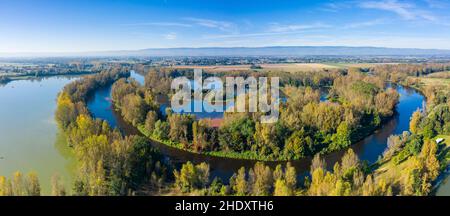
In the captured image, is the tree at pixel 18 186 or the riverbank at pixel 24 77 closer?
the tree at pixel 18 186

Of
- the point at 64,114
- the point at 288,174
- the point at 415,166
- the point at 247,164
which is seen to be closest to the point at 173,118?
the point at 247,164

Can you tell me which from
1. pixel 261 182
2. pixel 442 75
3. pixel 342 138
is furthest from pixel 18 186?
pixel 442 75

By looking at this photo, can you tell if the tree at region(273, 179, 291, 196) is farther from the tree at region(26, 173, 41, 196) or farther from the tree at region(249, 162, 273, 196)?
the tree at region(26, 173, 41, 196)

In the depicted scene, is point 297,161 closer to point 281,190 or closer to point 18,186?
point 281,190

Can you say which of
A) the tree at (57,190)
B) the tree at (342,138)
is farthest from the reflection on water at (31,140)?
the tree at (342,138)

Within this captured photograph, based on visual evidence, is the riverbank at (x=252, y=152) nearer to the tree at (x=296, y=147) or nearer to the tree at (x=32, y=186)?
the tree at (x=296, y=147)

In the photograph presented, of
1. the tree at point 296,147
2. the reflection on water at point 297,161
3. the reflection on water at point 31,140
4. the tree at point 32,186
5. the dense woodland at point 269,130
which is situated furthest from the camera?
the dense woodland at point 269,130

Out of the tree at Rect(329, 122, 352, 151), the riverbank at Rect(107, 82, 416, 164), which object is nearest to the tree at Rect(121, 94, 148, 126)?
the riverbank at Rect(107, 82, 416, 164)
